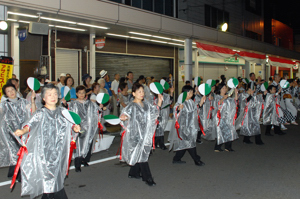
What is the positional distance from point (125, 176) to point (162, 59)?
44.2 feet

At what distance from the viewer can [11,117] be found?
555 cm

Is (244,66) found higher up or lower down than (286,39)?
lower down

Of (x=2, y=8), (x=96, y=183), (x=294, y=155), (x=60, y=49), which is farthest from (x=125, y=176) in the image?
(x=60, y=49)

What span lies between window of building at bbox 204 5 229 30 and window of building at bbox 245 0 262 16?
441 cm

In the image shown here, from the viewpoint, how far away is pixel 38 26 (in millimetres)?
9219

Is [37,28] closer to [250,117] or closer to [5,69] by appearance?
[5,69]

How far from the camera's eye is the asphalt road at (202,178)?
4.68 m

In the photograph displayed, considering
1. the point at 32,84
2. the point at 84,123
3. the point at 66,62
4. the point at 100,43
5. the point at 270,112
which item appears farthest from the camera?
the point at 66,62

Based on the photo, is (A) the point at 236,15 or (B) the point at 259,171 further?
(A) the point at 236,15

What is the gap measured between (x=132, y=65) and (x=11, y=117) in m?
11.0

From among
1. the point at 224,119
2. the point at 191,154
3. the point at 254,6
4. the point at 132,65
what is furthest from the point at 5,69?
the point at 254,6

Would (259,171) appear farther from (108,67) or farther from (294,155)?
(108,67)

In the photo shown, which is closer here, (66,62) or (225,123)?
(225,123)

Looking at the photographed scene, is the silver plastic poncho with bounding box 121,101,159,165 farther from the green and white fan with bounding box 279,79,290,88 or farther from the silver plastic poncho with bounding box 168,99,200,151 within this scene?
the green and white fan with bounding box 279,79,290,88
